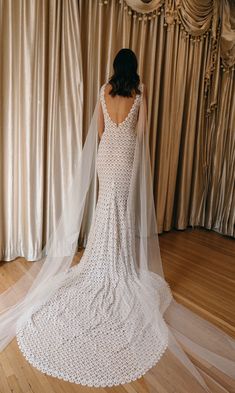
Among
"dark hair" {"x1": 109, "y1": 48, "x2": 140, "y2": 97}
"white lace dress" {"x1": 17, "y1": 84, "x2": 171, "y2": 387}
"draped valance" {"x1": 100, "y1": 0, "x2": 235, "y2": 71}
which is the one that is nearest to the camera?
"white lace dress" {"x1": 17, "y1": 84, "x2": 171, "y2": 387}

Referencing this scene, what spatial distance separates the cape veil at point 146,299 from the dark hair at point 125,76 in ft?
0.46

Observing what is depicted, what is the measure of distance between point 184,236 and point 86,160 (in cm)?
184

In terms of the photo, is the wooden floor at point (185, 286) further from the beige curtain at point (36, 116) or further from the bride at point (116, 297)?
the beige curtain at point (36, 116)

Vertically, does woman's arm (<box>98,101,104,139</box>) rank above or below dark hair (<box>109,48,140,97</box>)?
below

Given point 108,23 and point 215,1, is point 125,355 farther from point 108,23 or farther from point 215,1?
point 215,1

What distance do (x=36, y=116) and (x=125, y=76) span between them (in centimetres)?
89

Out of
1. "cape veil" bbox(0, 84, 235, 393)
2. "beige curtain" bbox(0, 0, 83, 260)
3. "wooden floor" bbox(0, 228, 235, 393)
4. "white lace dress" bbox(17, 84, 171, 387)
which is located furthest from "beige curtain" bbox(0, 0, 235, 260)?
"white lace dress" bbox(17, 84, 171, 387)

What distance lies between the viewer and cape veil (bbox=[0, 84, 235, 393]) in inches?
59.6

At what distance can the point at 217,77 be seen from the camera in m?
3.61

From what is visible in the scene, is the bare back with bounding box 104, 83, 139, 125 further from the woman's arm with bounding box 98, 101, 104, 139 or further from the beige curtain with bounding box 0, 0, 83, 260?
the beige curtain with bounding box 0, 0, 83, 260

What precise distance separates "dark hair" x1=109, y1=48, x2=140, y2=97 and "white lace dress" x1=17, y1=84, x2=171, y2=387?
92 millimetres

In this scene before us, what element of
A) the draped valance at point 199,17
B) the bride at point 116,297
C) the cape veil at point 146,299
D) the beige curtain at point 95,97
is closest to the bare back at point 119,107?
the bride at point 116,297

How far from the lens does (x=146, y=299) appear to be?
6.59 ft

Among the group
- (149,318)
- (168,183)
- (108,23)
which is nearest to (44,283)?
(149,318)
